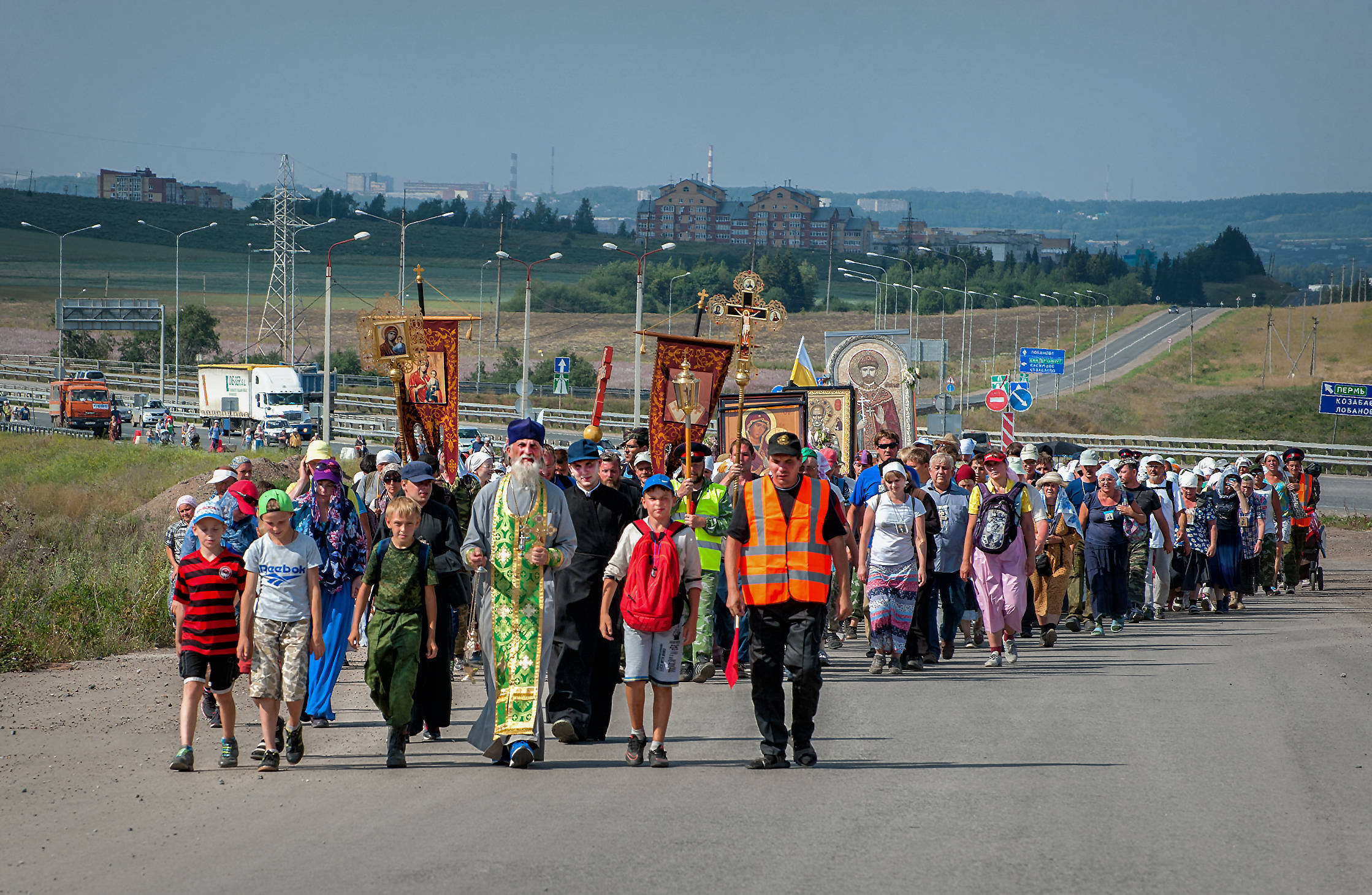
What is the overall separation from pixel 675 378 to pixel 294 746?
9.59 m

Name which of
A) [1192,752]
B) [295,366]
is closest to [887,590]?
[1192,752]

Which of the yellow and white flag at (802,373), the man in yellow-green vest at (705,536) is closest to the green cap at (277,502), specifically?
the man in yellow-green vest at (705,536)

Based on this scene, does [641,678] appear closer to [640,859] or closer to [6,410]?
[640,859]

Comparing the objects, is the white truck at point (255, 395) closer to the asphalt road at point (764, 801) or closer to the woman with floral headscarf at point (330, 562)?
the asphalt road at point (764, 801)

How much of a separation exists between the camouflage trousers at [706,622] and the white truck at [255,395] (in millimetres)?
50956

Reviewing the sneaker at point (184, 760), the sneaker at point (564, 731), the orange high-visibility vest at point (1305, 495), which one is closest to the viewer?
the sneaker at point (184, 760)

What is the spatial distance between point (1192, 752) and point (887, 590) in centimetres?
362

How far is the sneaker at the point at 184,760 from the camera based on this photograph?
8.49 m

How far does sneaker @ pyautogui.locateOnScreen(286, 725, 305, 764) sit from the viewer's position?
871cm

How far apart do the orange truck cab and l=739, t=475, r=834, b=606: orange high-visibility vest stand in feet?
182

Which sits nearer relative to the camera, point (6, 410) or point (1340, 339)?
point (6, 410)

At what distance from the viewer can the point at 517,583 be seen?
29.1ft

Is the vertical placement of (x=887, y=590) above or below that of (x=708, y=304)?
below

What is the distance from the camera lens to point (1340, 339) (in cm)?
11106
